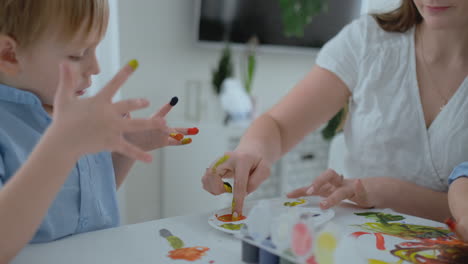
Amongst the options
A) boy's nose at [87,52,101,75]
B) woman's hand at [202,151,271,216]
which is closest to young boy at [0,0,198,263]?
boy's nose at [87,52,101,75]


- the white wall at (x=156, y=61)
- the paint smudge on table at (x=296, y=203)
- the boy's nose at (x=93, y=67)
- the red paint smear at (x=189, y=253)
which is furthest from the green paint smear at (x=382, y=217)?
the white wall at (x=156, y=61)

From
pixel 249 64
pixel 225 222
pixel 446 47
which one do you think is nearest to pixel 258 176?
pixel 225 222

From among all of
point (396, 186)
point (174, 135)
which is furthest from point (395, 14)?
point (174, 135)

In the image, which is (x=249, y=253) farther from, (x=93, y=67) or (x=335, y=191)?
(x=93, y=67)

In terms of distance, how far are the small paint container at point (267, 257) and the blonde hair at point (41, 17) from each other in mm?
460

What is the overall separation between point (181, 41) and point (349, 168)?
1.55 meters

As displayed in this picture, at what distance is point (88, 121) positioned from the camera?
50cm

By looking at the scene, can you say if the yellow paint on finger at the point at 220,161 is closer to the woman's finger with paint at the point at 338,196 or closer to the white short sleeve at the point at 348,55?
the woman's finger with paint at the point at 338,196

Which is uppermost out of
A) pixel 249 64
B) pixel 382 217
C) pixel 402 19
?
pixel 402 19

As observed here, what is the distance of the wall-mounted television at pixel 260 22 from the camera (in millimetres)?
2508

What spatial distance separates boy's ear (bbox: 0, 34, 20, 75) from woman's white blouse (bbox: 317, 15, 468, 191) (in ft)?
2.44

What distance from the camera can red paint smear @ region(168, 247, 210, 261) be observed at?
1.99 ft

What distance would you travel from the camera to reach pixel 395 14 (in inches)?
46.2

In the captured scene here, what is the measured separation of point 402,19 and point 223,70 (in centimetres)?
138
